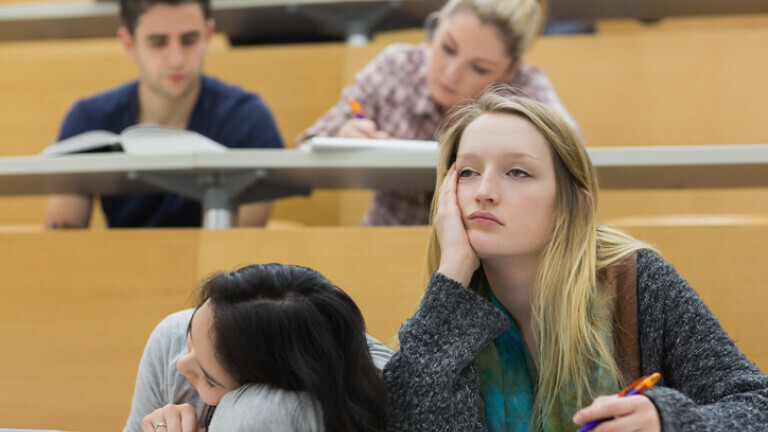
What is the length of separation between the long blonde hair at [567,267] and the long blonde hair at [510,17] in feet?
1.94

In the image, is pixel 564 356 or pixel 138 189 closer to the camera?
pixel 564 356

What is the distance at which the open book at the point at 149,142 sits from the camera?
3.99 ft

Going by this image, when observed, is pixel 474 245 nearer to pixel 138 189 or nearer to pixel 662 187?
pixel 662 187

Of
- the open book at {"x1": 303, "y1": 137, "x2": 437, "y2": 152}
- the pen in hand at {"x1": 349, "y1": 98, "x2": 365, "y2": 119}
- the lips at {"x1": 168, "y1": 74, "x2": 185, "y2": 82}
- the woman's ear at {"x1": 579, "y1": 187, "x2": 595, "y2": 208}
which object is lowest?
the woman's ear at {"x1": 579, "y1": 187, "x2": 595, "y2": 208}

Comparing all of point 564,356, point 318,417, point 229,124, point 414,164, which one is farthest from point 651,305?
point 229,124

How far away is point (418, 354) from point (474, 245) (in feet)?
0.39

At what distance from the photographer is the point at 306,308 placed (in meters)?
0.70

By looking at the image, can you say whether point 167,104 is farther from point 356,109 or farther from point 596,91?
point 596,91

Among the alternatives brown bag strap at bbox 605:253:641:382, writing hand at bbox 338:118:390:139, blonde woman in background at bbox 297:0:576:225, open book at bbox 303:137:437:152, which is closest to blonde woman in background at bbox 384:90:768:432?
brown bag strap at bbox 605:253:641:382

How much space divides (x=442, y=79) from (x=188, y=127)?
0.51 m

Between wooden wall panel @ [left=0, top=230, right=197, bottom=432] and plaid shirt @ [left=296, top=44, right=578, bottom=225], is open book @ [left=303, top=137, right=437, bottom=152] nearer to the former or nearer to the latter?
wooden wall panel @ [left=0, top=230, right=197, bottom=432]

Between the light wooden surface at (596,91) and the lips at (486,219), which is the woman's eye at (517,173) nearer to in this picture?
the lips at (486,219)

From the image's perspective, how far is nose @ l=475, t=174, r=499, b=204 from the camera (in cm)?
80

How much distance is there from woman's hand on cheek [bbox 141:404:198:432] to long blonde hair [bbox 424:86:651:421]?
0.88 feet
